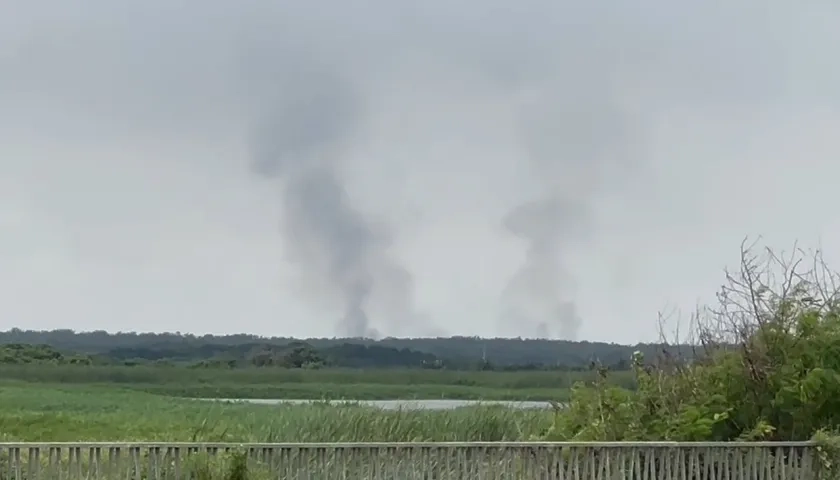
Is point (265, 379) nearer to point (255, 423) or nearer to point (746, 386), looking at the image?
point (255, 423)

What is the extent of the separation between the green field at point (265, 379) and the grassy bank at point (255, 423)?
270 inches

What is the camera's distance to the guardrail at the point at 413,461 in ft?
21.5

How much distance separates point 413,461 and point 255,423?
6.32 meters

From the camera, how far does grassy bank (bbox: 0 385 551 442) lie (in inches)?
409

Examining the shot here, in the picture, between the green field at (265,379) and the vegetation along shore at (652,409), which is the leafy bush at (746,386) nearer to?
the vegetation along shore at (652,409)

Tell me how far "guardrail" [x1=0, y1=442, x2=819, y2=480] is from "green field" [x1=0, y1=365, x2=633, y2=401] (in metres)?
18.2

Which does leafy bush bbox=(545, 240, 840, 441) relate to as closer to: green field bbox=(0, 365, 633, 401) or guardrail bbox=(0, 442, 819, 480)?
guardrail bbox=(0, 442, 819, 480)

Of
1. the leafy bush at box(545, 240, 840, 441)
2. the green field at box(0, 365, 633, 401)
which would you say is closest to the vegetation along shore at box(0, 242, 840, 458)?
the leafy bush at box(545, 240, 840, 441)

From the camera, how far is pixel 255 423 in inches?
499

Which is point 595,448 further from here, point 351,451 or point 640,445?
point 351,451

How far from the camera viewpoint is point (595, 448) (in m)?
6.81

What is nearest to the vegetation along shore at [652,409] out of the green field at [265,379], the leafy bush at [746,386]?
the leafy bush at [746,386]

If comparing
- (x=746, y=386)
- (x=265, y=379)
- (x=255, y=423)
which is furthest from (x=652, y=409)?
(x=265, y=379)

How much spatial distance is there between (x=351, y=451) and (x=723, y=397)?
2968 mm
